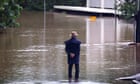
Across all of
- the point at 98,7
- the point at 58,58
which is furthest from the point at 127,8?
the point at 58,58

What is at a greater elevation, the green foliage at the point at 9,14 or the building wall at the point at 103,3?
the building wall at the point at 103,3

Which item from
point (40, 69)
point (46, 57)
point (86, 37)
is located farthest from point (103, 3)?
point (40, 69)

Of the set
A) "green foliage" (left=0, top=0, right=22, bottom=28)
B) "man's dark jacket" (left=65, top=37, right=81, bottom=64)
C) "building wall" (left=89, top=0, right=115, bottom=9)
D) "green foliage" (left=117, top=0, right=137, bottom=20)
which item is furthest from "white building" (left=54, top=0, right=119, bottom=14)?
Result: "man's dark jacket" (left=65, top=37, right=81, bottom=64)

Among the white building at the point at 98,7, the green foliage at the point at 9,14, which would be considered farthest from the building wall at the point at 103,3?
the green foliage at the point at 9,14

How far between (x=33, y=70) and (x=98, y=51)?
25.3 ft

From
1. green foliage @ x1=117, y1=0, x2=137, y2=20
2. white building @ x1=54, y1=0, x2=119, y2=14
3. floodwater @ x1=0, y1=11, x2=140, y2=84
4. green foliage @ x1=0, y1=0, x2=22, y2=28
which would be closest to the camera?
floodwater @ x1=0, y1=11, x2=140, y2=84

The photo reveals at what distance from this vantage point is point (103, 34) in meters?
38.4

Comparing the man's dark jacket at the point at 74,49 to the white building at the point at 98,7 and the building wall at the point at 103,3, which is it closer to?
the white building at the point at 98,7

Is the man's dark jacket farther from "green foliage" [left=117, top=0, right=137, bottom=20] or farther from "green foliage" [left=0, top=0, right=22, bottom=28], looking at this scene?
"green foliage" [left=117, top=0, right=137, bottom=20]

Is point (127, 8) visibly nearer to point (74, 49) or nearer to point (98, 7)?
point (98, 7)

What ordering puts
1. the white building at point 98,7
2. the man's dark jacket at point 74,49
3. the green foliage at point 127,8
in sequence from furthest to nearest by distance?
the white building at point 98,7, the green foliage at point 127,8, the man's dark jacket at point 74,49

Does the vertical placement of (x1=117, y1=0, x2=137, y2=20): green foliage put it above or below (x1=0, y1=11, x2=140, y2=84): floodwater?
above

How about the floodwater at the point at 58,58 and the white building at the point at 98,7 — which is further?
the white building at the point at 98,7

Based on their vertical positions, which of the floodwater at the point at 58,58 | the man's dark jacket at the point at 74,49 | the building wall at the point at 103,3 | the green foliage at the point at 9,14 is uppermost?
the building wall at the point at 103,3
